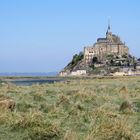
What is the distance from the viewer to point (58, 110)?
599 inches

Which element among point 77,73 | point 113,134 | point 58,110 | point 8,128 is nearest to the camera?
point 113,134

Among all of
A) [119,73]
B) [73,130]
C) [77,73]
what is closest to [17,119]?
[73,130]

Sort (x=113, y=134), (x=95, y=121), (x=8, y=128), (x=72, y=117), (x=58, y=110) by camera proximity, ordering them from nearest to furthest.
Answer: (x=113, y=134), (x=8, y=128), (x=95, y=121), (x=72, y=117), (x=58, y=110)

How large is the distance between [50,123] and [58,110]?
358 cm

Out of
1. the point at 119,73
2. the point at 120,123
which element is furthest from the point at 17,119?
the point at 119,73

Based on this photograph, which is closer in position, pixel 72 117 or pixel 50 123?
pixel 50 123

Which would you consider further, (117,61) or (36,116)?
(117,61)

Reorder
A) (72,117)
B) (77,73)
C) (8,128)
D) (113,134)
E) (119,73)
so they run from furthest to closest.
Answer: (77,73) < (119,73) < (72,117) < (8,128) < (113,134)

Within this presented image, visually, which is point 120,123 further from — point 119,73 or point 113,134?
point 119,73

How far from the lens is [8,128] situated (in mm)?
11961

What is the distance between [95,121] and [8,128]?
2696 mm

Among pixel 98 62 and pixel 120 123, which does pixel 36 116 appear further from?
pixel 98 62

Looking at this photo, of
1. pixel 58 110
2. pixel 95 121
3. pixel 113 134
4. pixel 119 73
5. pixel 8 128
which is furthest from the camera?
pixel 119 73

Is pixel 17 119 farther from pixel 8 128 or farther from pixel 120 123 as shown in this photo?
pixel 120 123
